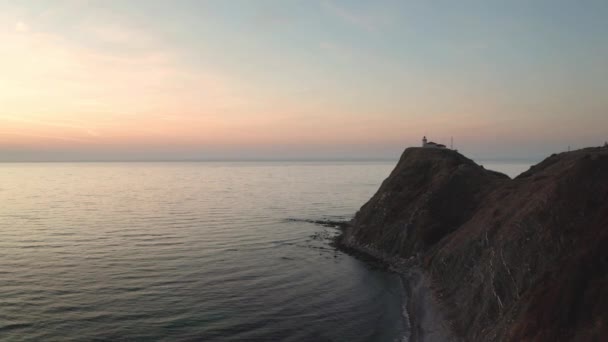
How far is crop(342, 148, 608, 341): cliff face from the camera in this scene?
1884 cm

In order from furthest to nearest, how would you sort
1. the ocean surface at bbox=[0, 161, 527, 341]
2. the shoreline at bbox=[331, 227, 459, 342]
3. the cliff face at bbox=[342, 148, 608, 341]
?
the ocean surface at bbox=[0, 161, 527, 341] < the shoreline at bbox=[331, 227, 459, 342] < the cliff face at bbox=[342, 148, 608, 341]

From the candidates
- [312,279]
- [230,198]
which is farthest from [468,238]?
[230,198]

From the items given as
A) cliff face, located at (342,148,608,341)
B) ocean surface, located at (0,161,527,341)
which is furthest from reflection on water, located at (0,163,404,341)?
cliff face, located at (342,148,608,341)

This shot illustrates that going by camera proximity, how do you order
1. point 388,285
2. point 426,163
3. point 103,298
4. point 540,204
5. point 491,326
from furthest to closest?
point 426,163 < point 388,285 < point 103,298 < point 540,204 < point 491,326

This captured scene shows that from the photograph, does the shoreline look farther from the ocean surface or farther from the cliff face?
the ocean surface

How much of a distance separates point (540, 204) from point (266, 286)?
25014 mm

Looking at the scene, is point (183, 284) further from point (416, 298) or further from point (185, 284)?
point (416, 298)

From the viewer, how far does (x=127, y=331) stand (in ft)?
90.5

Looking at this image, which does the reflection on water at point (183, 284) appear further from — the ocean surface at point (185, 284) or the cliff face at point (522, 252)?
the cliff face at point (522, 252)

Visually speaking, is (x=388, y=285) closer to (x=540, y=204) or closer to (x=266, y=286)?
(x=266, y=286)

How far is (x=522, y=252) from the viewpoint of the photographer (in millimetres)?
27141

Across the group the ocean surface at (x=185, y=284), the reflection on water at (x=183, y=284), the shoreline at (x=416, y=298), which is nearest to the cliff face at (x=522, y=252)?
the shoreline at (x=416, y=298)

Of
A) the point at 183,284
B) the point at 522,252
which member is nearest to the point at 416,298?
the point at 522,252

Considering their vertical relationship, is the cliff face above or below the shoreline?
above
